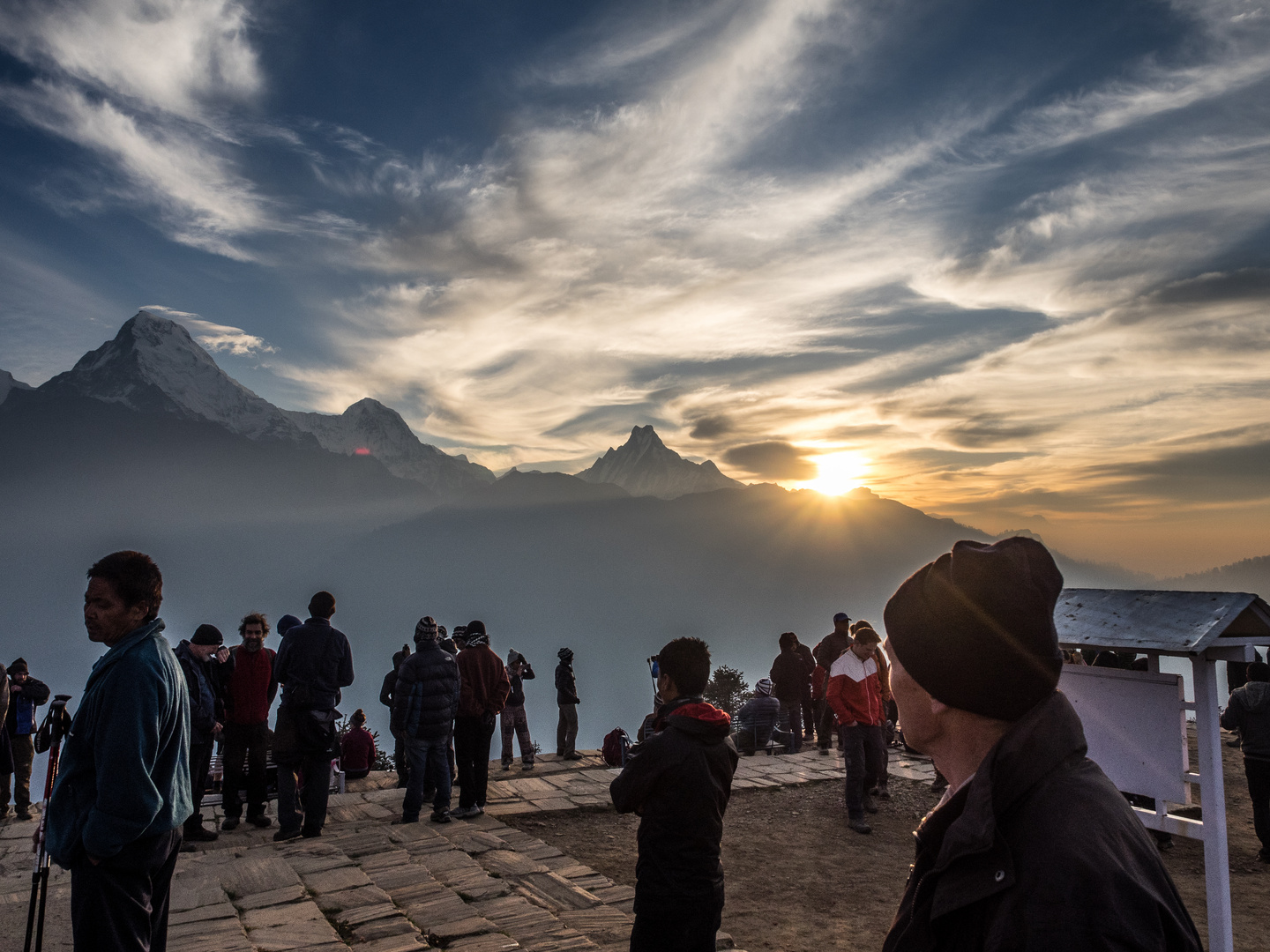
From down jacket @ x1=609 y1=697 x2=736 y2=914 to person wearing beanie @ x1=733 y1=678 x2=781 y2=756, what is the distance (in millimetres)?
8186

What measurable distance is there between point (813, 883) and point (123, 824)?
212 inches

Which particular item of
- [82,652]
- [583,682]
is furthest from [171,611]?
[583,682]

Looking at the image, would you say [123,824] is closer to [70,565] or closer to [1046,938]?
[1046,938]

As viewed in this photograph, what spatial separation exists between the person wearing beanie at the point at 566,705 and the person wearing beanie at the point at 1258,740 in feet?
24.0

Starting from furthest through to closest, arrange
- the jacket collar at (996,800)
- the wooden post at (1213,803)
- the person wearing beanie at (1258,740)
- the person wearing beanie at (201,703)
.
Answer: the person wearing beanie at (1258,740), the person wearing beanie at (201,703), the wooden post at (1213,803), the jacket collar at (996,800)

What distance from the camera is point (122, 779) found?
2676 millimetres

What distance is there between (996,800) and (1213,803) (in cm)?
436

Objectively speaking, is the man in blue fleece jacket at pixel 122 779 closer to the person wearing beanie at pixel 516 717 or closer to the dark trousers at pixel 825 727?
the person wearing beanie at pixel 516 717

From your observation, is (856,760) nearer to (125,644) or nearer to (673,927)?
(673,927)

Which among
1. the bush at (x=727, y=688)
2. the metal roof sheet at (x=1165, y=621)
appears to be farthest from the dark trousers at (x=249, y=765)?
the bush at (x=727, y=688)

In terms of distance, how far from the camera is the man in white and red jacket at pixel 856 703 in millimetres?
7496

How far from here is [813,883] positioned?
6.20 meters

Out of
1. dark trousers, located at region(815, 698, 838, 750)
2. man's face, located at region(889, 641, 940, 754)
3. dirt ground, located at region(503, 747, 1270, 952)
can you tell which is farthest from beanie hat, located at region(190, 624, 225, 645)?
dark trousers, located at region(815, 698, 838, 750)

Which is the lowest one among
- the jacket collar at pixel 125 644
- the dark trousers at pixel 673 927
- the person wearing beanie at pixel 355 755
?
the person wearing beanie at pixel 355 755
